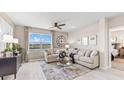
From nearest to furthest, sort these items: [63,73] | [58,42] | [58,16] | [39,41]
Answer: [63,73] < [58,16] < [39,41] < [58,42]

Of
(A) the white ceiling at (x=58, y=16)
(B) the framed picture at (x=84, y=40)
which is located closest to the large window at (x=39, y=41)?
(A) the white ceiling at (x=58, y=16)

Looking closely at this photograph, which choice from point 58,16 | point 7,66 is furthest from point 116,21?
point 7,66

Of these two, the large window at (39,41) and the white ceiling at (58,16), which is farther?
the large window at (39,41)

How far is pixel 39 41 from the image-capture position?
7.39 meters

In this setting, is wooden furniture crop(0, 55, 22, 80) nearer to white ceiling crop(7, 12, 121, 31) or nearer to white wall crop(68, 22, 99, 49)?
white ceiling crop(7, 12, 121, 31)

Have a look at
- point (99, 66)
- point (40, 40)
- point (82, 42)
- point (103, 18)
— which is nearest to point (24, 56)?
point (40, 40)

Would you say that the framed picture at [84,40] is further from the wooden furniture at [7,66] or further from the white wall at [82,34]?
the wooden furniture at [7,66]

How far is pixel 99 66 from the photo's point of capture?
15.4 ft

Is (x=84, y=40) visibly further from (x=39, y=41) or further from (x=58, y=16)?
Answer: (x=39, y=41)

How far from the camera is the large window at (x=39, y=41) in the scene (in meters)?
7.02

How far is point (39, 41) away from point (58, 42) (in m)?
1.71

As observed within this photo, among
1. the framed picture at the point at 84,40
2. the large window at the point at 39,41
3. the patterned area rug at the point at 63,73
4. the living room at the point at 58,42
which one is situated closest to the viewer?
the patterned area rug at the point at 63,73

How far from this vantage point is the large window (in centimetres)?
702
